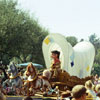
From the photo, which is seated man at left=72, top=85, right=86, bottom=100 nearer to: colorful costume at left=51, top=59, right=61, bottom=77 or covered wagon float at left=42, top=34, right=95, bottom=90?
covered wagon float at left=42, top=34, right=95, bottom=90

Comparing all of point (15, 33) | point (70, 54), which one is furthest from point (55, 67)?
point (15, 33)

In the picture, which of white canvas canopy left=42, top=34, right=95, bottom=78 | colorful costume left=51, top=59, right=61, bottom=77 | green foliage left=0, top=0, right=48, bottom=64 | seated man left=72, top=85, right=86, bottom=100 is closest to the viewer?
seated man left=72, top=85, right=86, bottom=100

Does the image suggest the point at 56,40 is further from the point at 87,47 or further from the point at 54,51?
the point at 87,47

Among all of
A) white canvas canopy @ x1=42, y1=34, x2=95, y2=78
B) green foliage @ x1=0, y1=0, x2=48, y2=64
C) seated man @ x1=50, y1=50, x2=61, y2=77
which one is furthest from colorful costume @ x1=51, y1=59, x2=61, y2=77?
green foliage @ x1=0, y1=0, x2=48, y2=64

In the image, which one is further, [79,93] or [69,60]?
[69,60]

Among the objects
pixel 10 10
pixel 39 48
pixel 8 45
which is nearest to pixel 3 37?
pixel 8 45

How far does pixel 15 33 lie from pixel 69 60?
18399mm

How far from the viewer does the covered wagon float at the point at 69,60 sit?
48.3 ft

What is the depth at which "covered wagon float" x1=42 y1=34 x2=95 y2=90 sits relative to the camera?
48.3ft

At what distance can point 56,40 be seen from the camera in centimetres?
1554

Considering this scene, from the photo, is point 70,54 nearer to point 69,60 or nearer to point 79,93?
point 69,60

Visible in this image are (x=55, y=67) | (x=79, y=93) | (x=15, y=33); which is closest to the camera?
(x=79, y=93)

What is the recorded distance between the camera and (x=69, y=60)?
15.6 meters

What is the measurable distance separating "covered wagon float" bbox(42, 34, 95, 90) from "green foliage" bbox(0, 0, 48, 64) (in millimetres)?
16356
